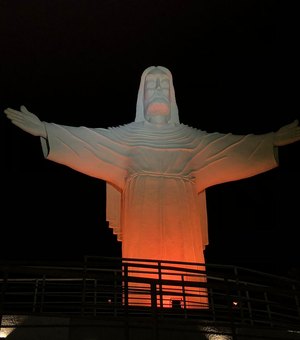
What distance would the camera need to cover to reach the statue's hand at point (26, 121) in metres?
9.79

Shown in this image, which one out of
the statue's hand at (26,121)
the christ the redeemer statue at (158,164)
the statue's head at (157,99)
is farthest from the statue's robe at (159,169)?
the statue's head at (157,99)

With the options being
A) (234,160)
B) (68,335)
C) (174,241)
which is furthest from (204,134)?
(68,335)

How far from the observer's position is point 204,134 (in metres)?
11.5

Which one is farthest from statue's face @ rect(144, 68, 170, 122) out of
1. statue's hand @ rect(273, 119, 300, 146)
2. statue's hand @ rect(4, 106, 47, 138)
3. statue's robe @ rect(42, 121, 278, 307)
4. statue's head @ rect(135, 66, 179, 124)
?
statue's hand @ rect(4, 106, 47, 138)

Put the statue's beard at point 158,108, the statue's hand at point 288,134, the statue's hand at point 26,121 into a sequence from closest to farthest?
1. the statue's hand at point 26,121
2. the statue's hand at point 288,134
3. the statue's beard at point 158,108

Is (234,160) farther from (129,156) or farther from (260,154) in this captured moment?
(129,156)

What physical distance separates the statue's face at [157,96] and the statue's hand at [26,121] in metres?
2.69

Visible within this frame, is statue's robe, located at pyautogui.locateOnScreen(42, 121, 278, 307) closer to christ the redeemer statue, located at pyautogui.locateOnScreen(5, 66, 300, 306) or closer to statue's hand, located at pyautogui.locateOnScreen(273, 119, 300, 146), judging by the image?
christ the redeemer statue, located at pyautogui.locateOnScreen(5, 66, 300, 306)

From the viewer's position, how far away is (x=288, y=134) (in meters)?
10.9

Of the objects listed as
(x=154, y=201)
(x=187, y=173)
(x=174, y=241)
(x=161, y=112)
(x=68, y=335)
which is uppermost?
(x=161, y=112)

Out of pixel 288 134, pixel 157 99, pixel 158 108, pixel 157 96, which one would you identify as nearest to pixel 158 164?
pixel 158 108

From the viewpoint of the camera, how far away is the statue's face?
11586mm

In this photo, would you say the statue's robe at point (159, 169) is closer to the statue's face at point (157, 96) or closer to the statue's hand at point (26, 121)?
the statue's hand at point (26, 121)

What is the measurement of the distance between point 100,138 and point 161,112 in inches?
66.1
